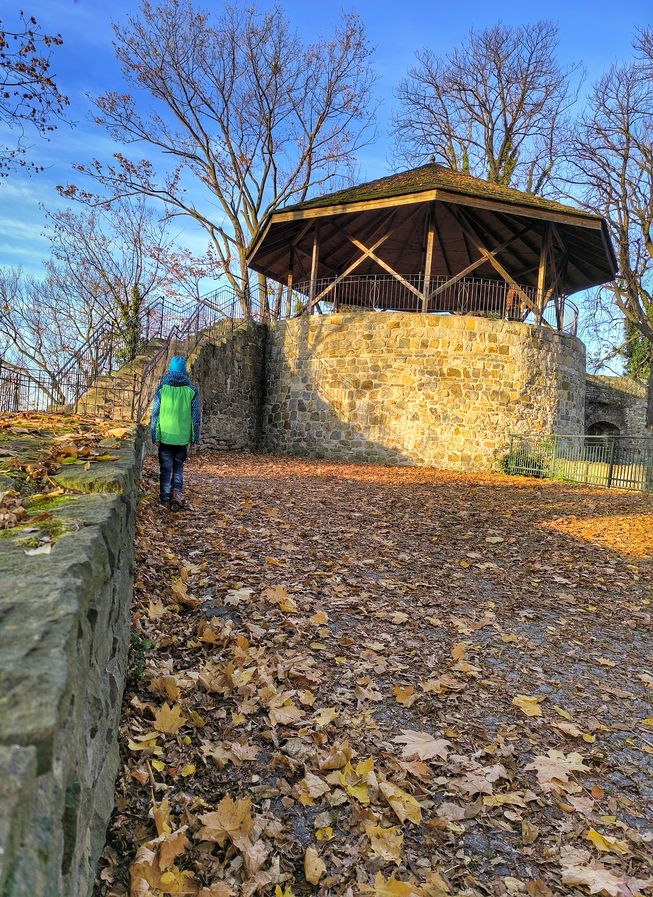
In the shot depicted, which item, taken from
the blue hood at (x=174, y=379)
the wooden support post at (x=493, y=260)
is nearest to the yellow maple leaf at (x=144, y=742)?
the blue hood at (x=174, y=379)

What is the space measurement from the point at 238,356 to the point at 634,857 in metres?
14.1

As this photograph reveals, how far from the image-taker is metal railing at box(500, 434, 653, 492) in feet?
36.7

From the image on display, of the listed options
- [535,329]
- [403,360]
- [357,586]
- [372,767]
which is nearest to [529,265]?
[535,329]

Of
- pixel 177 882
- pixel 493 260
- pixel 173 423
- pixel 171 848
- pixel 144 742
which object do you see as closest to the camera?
pixel 177 882

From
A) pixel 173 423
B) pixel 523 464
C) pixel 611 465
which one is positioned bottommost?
pixel 523 464

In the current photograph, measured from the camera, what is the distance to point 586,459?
41.1 feet

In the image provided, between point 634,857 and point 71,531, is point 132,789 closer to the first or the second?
point 71,531

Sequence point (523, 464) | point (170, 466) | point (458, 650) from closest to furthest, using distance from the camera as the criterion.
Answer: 1. point (458, 650)
2. point (170, 466)
3. point (523, 464)

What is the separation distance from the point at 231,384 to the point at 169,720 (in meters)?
12.8

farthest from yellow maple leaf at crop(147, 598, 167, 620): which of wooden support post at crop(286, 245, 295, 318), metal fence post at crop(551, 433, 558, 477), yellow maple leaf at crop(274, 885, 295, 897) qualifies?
wooden support post at crop(286, 245, 295, 318)

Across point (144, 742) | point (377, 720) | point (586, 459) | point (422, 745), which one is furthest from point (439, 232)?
point (144, 742)

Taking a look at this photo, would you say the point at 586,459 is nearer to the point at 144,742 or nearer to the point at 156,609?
the point at 156,609

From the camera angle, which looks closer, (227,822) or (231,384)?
(227,822)

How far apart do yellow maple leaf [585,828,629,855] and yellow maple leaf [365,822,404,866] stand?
80 centimetres
